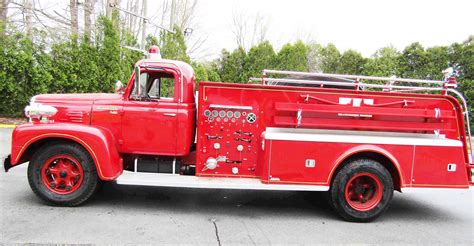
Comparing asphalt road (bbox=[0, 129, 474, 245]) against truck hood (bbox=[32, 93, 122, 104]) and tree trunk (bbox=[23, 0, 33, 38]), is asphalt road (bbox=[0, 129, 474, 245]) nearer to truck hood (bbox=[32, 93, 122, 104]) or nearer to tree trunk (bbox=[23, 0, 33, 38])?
truck hood (bbox=[32, 93, 122, 104])

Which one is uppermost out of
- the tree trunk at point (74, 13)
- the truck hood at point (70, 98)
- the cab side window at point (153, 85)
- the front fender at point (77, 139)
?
the tree trunk at point (74, 13)

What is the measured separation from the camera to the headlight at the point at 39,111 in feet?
15.5

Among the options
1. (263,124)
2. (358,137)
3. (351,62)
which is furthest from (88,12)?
(358,137)

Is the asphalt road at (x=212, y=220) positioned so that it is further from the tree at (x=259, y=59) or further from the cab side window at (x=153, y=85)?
the tree at (x=259, y=59)

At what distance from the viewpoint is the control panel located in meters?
4.83

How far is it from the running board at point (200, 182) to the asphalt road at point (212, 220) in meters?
0.43

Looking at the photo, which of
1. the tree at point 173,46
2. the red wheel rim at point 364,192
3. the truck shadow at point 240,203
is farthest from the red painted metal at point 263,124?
the tree at point 173,46

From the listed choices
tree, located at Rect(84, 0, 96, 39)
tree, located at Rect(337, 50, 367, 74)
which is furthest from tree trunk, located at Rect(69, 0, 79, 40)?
tree, located at Rect(337, 50, 367, 74)

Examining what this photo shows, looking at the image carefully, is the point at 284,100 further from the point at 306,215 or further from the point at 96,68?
the point at 96,68

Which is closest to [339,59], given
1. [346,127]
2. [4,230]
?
[346,127]

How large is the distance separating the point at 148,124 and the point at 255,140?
155cm

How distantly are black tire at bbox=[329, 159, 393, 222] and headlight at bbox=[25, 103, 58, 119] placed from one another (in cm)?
412

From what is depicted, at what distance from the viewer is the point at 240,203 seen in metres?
5.30

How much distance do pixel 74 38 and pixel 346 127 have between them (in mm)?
13138
